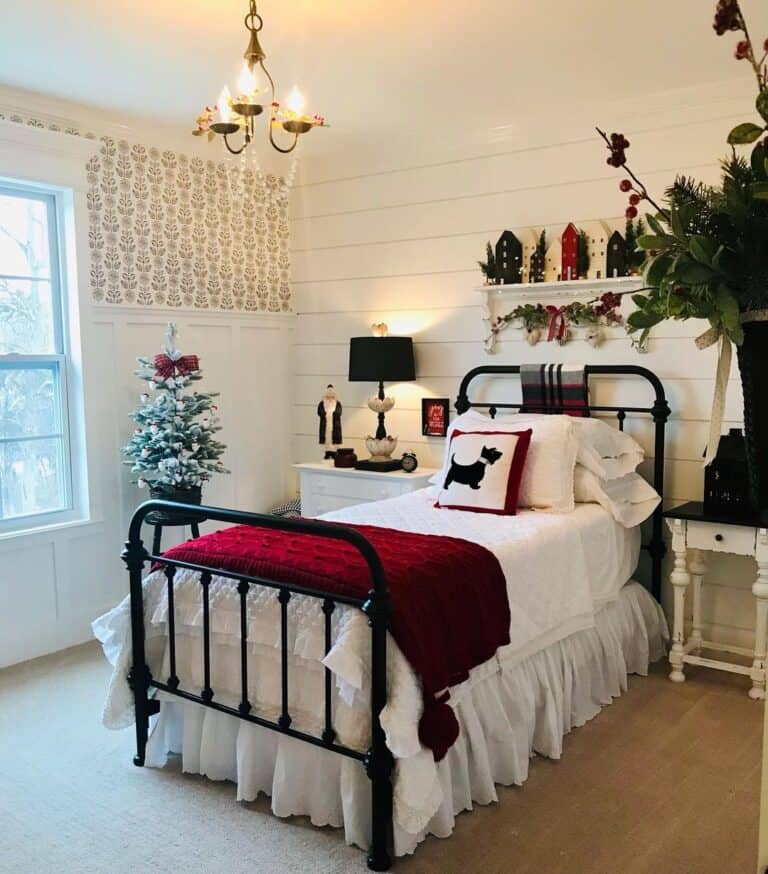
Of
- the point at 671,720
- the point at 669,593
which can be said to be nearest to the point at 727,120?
the point at 669,593

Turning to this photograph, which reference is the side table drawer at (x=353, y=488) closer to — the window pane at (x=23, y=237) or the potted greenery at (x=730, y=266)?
the window pane at (x=23, y=237)

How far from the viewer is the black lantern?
337 centimetres

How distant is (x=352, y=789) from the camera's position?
7.75ft

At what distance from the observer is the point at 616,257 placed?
3.86m

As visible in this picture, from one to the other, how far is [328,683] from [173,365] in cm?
219

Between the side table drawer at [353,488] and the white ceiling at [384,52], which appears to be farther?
the side table drawer at [353,488]

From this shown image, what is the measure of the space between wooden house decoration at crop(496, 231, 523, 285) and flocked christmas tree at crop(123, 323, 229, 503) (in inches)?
64.9

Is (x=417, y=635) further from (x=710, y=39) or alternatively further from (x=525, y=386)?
(x=710, y=39)

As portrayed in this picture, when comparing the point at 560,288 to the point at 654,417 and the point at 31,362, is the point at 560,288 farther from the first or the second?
the point at 31,362

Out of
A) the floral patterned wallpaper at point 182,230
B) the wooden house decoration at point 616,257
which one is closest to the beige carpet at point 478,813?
the wooden house decoration at point 616,257

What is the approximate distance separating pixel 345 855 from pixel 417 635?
68 centimetres

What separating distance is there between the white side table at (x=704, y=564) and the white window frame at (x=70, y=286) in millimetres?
2826

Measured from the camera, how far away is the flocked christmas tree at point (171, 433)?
3.96m

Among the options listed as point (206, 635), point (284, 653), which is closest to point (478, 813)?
point (284, 653)
